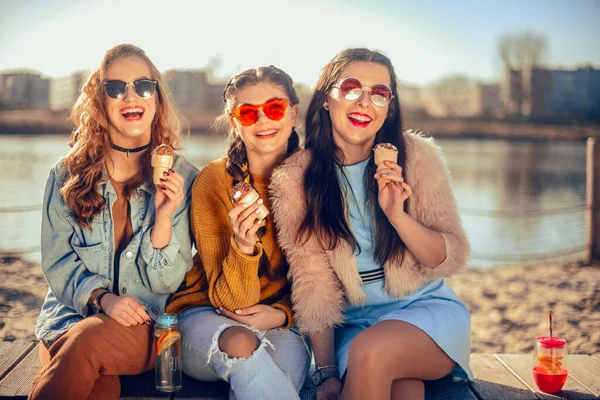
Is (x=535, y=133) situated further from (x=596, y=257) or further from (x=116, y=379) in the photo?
(x=116, y=379)

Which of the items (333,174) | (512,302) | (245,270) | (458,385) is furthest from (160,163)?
(512,302)

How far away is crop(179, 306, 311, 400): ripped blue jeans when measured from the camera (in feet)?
8.81

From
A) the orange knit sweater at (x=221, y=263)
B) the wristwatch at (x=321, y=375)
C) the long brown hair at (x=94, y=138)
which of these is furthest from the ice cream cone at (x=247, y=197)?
the wristwatch at (x=321, y=375)

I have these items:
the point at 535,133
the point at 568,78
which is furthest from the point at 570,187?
the point at 535,133

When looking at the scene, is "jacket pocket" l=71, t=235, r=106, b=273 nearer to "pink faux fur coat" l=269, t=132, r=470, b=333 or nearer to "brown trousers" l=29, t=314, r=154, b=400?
"brown trousers" l=29, t=314, r=154, b=400

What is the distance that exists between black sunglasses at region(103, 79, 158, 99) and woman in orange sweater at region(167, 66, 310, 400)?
0.41m

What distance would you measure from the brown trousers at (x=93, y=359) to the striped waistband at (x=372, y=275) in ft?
3.45

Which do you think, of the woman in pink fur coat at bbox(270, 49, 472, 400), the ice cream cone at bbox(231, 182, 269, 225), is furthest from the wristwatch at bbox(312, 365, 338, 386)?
the ice cream cone at bbox(231, 182, 269, 225)

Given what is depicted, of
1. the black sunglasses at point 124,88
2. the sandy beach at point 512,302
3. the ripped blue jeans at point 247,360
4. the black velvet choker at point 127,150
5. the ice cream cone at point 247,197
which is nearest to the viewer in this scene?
the ripped blue jeans at point 247,360

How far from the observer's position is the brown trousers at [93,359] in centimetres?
254

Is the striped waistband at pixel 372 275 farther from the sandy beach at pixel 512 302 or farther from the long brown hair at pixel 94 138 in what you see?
the sandy beach at pixel 512 302

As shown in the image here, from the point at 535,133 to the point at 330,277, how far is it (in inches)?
2086

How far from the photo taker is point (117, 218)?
3264 mm

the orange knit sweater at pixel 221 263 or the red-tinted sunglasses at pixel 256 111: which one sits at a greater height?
the red-tinted sunglasses at pixel 256 111
